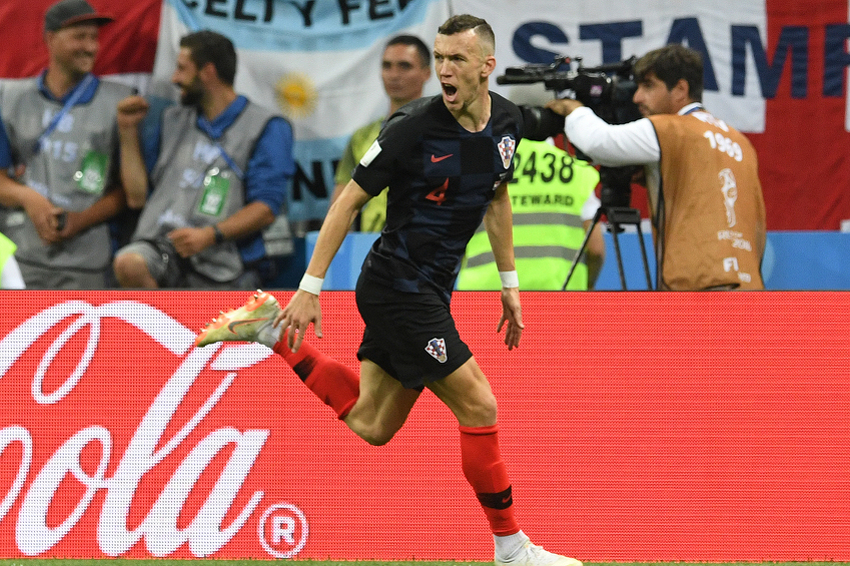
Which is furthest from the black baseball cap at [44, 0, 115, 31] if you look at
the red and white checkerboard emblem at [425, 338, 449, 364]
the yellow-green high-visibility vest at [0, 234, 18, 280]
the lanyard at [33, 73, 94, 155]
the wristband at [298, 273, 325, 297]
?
the red and white checkerboard emblem at [425, 338, 449, 364]

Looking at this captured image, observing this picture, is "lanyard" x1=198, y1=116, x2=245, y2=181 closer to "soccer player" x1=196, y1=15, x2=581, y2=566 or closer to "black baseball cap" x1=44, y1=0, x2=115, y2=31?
"black baseball cap" x1=44, y1=0, x2=115, y2=31

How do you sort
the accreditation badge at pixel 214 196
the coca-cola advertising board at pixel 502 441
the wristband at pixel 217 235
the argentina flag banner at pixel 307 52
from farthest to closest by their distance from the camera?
the argentina flag banner at pixel 307 52, the accreditation badge at pixel 214 196, the wristband at pixel 217 235, the coca-cola advertising board at pixel 502 441

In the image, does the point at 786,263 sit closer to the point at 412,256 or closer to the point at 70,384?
the point at 412,256

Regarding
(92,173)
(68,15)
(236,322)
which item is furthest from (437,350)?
(68,15)

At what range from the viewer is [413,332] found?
379 cm

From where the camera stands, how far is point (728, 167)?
5086 mm

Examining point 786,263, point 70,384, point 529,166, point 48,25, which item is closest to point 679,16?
point 786,263

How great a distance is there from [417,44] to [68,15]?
2072 millimetres

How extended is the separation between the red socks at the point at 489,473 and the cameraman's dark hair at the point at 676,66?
86.1 inches

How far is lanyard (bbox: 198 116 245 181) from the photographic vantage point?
6703mm

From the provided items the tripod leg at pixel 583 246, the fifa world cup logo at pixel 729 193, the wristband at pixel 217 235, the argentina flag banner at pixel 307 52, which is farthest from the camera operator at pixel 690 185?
the argentina flag banner at pixel 307 52

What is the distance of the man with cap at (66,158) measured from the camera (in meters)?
6.84

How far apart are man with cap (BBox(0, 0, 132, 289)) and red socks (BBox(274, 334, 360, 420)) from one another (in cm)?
316

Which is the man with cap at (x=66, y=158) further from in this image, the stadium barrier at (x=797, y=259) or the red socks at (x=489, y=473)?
the red socks at (x=489, y=473)
